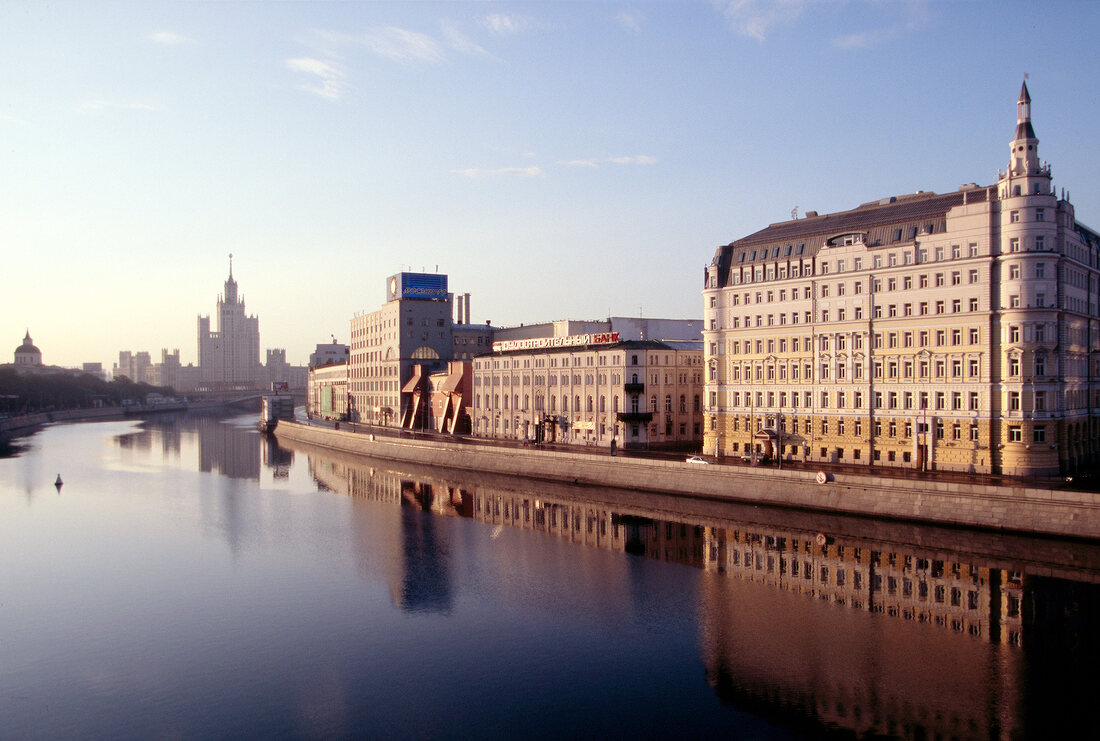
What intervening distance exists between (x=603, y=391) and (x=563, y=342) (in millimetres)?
11962

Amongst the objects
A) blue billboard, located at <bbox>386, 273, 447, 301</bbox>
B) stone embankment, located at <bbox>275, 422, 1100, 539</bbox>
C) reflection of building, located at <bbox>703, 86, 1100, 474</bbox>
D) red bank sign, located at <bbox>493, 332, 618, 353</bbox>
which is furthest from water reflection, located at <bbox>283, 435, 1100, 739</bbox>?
blue billboard, located at <bbox>386, 273, 447, 301</bbox>

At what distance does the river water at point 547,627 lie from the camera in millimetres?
28281

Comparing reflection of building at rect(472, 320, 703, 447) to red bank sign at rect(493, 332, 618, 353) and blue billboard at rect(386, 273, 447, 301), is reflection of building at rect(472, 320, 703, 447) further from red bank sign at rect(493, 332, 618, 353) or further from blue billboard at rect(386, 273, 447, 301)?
blue billboard at rect(386, 273, 447, 301)

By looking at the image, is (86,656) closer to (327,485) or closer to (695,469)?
(695,469)

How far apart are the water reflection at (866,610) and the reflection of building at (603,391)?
2237 cm

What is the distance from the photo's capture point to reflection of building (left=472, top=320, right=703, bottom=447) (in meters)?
88.1

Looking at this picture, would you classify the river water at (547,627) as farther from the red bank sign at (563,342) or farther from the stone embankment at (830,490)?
the red bank sign at (563,342)

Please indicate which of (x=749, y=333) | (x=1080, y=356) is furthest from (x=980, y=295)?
(x=749, y=333)

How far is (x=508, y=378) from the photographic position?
106 m

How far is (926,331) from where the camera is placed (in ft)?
208

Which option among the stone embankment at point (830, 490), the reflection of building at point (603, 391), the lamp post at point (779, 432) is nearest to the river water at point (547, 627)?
the stone embankment at point (830, 490)

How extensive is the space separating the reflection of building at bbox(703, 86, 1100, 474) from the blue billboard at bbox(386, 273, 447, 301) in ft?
235

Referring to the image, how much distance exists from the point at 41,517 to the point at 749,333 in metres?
64.1

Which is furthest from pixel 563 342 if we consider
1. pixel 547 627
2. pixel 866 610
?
pixel 547 627
